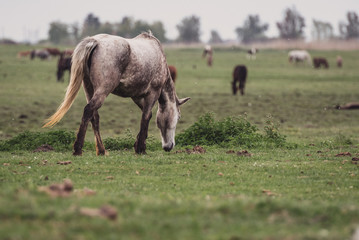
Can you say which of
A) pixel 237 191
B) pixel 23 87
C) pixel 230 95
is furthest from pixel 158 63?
pixel 23 87

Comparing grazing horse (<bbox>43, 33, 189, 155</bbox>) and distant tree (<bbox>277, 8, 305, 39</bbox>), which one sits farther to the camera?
distant tree (<bbox>277, 8, 305, 39</bbox>)

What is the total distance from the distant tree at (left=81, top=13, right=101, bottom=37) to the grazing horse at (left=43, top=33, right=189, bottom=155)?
96.2 m

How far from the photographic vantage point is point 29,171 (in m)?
8.55

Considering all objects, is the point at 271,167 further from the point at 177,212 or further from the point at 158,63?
the point at 177,212

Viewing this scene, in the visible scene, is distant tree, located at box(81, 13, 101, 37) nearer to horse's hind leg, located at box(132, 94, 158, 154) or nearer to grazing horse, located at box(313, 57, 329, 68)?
grazing horse, located at box(313, 57, 329, 68)

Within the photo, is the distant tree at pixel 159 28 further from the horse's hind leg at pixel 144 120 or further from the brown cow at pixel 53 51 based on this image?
the horse's hind leg at pixel 144 120

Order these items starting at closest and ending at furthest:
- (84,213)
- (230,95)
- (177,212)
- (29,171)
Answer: (84,213)
(177,212)
(29,171)
(230,95)

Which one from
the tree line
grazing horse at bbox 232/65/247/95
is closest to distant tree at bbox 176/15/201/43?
the tree line

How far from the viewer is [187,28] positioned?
432 ft

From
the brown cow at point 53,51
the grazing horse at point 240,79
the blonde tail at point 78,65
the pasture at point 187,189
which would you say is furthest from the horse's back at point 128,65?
the brown cow at point 53,51

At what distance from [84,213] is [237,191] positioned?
10.8 feet

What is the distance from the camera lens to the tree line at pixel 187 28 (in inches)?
4029

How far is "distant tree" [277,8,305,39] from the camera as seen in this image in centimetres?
10806

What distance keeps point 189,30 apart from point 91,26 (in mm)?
28651
